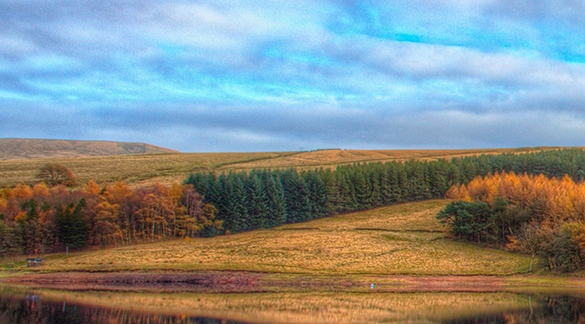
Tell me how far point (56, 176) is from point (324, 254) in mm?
82942

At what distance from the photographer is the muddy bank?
2534 inches

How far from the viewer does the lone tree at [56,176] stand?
445 feet

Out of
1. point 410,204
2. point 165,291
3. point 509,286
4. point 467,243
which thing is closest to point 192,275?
point 165,291

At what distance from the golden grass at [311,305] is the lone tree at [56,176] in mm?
83125

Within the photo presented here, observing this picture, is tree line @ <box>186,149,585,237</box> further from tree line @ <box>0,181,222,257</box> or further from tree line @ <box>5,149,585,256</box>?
tree line @ <box>0,181,222,257</box>

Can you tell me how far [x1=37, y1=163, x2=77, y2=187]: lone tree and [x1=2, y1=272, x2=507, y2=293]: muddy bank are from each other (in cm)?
6968

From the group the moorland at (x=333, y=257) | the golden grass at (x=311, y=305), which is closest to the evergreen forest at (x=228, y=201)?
the moorland at (x=333, y=257)

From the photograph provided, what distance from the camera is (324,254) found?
82562 mm

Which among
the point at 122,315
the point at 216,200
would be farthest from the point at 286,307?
the point at 216,200

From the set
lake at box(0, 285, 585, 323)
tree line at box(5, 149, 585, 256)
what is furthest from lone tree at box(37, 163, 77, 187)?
lake at box(0, 285, 585, 323)

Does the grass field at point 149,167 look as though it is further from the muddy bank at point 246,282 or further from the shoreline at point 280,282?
the shoreline at point 280,282

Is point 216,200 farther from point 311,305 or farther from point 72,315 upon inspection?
point 72,315

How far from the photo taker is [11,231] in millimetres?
84875

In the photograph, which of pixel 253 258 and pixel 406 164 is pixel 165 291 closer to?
pixel 253 258
